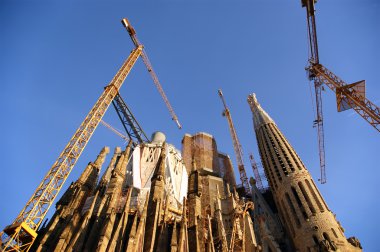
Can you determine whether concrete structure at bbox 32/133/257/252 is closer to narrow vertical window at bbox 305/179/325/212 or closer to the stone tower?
the stone tower

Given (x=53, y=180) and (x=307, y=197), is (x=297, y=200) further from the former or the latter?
(x=53, y=180)

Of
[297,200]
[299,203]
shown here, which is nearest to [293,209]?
[299,203]

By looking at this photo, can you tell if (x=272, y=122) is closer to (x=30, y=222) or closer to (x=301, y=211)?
(x=301, y=211)

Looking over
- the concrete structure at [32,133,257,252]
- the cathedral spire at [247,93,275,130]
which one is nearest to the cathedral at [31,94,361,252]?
the concrete structure at [32,133,257,252]

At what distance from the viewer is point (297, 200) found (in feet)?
104

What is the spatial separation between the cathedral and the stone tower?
94mm

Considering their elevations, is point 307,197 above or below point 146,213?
above

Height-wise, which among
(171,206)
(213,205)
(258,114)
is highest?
(258,114)

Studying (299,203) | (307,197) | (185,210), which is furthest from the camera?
(299,203)

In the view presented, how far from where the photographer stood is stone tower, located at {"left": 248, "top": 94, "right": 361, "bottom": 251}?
2693 cm

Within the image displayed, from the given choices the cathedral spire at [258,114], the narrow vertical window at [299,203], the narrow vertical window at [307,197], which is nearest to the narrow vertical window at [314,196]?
the narrow vertical window at [307,197]

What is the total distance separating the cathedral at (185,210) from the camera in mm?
20500

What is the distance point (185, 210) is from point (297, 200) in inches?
650

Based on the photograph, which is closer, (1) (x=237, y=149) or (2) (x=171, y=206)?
(2) (x=171, y=206)
